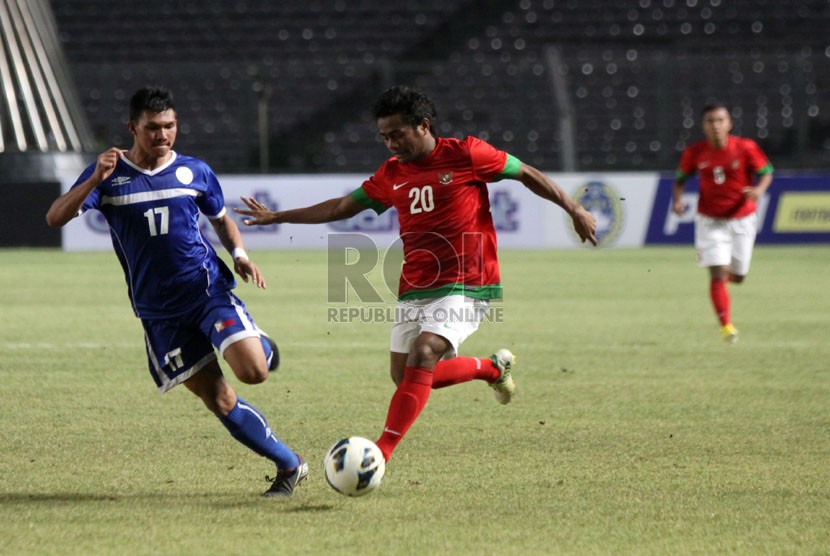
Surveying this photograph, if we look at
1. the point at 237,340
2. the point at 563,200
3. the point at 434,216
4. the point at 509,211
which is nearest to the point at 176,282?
the point at 237,340

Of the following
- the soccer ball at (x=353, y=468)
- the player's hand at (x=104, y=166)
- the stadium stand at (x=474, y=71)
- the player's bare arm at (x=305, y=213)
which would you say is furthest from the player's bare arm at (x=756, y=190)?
the stadium stand at (x=474, y=71)

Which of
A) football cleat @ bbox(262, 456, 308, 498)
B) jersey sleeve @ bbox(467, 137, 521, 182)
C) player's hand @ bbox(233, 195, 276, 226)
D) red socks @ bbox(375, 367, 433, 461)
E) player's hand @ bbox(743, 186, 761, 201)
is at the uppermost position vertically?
jersey sleeve @ bbox(467, 137, 521, 182)

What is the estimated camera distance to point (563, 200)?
5.56 meters

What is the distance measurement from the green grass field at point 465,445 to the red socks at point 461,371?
11.0 inches

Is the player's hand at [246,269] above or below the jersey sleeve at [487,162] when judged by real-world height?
below

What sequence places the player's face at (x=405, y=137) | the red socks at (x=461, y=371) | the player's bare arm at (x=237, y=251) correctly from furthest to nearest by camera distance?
the red socks at (x=461, y=371) → the player's face at (x=405, y=137) → the player's bare arm at (x=237, y=251)

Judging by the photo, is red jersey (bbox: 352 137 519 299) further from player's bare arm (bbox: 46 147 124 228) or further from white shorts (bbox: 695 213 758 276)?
white shorts (bbox: 695 213 758 276)

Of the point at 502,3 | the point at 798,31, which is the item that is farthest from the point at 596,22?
the point at 798,31

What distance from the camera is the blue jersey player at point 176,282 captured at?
5078 mm

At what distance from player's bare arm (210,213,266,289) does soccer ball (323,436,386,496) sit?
2.48ft

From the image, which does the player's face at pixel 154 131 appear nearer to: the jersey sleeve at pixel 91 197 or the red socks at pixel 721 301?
the jersey sleeve at pixel 91 197

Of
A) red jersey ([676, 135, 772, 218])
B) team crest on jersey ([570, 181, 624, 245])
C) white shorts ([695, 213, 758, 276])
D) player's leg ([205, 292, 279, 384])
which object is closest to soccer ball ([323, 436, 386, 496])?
player's leg ([205, 292, 279, 384])

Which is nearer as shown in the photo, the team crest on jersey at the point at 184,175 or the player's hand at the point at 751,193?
the team crest on jersey at the point at 184,175

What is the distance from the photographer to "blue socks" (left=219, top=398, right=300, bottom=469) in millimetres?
5066
